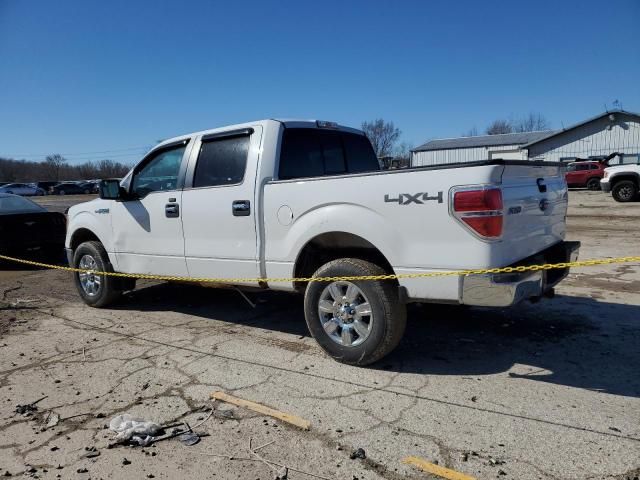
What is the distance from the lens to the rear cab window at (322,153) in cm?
478

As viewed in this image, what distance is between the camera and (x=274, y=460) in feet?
9.17

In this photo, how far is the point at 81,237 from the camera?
268 inches

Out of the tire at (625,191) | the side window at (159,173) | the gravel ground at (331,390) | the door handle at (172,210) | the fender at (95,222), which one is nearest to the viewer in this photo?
the gravel ground at (331,390)

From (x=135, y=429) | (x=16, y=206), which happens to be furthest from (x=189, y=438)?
(x=16, y=206)

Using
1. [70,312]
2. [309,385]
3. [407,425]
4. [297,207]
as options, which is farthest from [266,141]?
[70,312]

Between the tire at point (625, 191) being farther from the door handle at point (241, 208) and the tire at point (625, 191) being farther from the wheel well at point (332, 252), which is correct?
the door handle at point (241, 208)

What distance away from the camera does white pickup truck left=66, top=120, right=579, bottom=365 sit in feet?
11.3

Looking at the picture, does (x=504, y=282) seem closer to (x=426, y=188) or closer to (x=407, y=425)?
(x=426, y=188)

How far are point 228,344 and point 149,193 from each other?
1989 millimetres

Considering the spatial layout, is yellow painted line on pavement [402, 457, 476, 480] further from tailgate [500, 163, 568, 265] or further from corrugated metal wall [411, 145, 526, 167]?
corrugated metal wall [411, 145, 526, 167]

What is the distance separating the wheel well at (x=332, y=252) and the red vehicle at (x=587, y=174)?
91.5 feet

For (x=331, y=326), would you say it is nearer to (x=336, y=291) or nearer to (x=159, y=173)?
(x=336, y=291)

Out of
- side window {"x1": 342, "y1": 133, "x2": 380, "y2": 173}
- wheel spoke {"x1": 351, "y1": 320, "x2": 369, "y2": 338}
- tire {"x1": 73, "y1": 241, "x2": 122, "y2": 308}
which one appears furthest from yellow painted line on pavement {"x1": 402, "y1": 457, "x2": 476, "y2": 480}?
tire {"x1": 73, "y1": 241, "x2": 122, "y2": 308}

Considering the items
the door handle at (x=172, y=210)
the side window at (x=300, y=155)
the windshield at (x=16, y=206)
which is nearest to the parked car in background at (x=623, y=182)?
the side window at (x=300, y=155)
